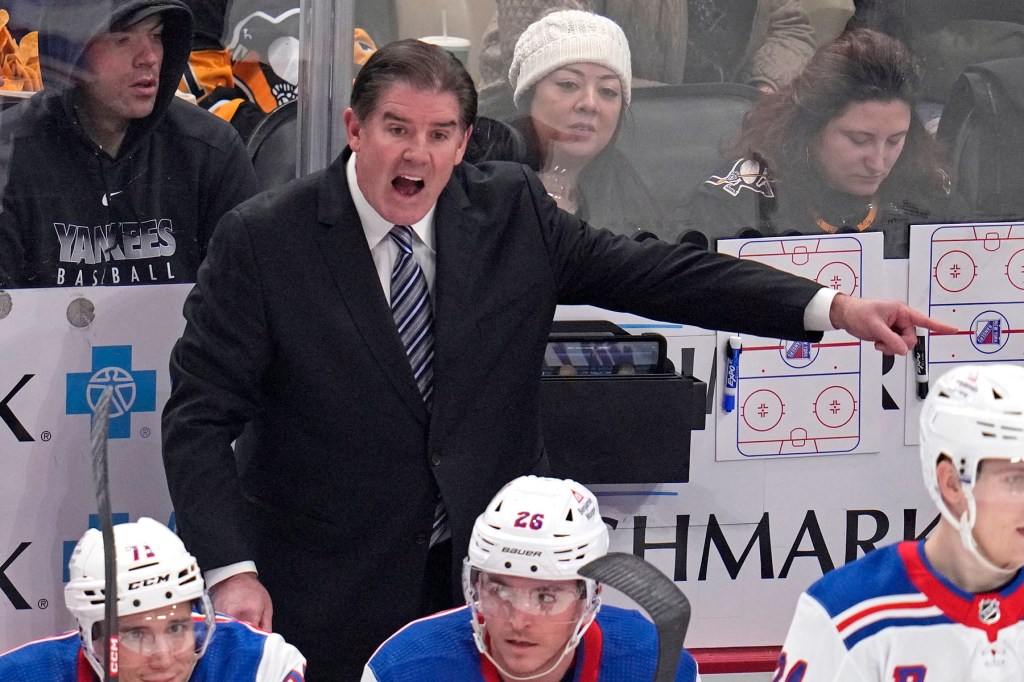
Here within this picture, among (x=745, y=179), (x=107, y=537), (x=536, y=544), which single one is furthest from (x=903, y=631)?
(x=745, y=179)

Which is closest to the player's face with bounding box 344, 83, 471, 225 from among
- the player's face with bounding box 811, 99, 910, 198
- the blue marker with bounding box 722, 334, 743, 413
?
the blue marker with bounding box 722, 334, 743, 413

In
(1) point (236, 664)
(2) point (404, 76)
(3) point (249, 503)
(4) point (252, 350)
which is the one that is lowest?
(1) point (236, 664)

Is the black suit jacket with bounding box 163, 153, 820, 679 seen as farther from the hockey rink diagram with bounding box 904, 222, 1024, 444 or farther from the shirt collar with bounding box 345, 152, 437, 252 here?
the hockey rink diagram with bounding box 904, 222, 1024, 444

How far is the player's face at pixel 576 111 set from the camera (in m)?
3.29

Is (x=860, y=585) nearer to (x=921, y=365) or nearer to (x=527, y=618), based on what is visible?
(x=527, y=618)

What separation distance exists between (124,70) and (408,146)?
2.67 ft

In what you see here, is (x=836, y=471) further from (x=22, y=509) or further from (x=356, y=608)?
(x=22, y=509)

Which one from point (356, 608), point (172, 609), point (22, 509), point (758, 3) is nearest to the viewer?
point (172, 609)

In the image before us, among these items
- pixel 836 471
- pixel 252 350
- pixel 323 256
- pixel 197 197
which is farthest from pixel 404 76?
pixel 836 471

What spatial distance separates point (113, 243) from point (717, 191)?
136 centimetres

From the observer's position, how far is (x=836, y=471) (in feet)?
11.7

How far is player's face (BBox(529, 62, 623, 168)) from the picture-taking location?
10.8ft

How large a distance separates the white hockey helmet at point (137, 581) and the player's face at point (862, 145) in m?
1.92

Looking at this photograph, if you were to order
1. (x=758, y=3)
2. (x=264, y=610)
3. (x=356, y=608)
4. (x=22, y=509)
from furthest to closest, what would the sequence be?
(x=758, y=3) → (x=22, y=509) → (x=356, y=608) → (x=264, y=610)
